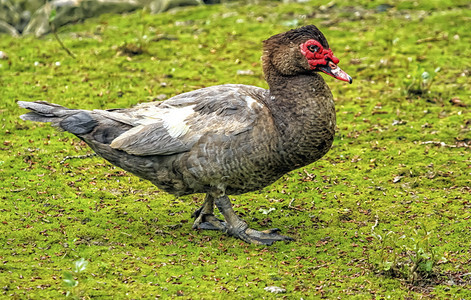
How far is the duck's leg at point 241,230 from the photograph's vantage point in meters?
6.66

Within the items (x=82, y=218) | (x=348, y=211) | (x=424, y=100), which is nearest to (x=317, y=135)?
(x=348, y=211)

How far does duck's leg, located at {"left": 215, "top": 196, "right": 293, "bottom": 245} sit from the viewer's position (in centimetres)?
666

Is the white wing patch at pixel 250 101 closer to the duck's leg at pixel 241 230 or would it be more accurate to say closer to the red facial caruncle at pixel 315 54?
the red facial caruncle at pixel 315 54

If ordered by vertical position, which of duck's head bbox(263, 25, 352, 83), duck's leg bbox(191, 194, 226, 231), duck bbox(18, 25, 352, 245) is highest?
duck's head bbox(263, 25, 352, 83)

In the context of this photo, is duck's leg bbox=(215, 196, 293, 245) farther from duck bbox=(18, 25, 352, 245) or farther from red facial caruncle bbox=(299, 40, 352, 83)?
red facial caruncle bbox=(299, 40, 352, 83)

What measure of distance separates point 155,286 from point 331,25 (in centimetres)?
834

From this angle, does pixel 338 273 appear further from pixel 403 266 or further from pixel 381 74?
pixel 381 74

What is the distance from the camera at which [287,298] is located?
545 cm

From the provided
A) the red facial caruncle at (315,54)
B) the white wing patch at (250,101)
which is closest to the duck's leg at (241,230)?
the white wing patch at (250,101)

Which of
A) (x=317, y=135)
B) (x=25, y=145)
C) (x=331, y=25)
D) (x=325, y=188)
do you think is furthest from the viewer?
(x=331, y=25)

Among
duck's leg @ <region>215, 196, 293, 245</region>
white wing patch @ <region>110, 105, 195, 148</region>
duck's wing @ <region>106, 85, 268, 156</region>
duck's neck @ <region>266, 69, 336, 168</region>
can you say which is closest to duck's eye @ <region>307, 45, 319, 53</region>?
duck's neck @ <region>266, 69, 336, 168</region>

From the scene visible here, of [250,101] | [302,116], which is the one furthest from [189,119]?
[302,116]

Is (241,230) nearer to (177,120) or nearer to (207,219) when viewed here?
(207,219)

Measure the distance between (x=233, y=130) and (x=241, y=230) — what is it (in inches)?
42.3
